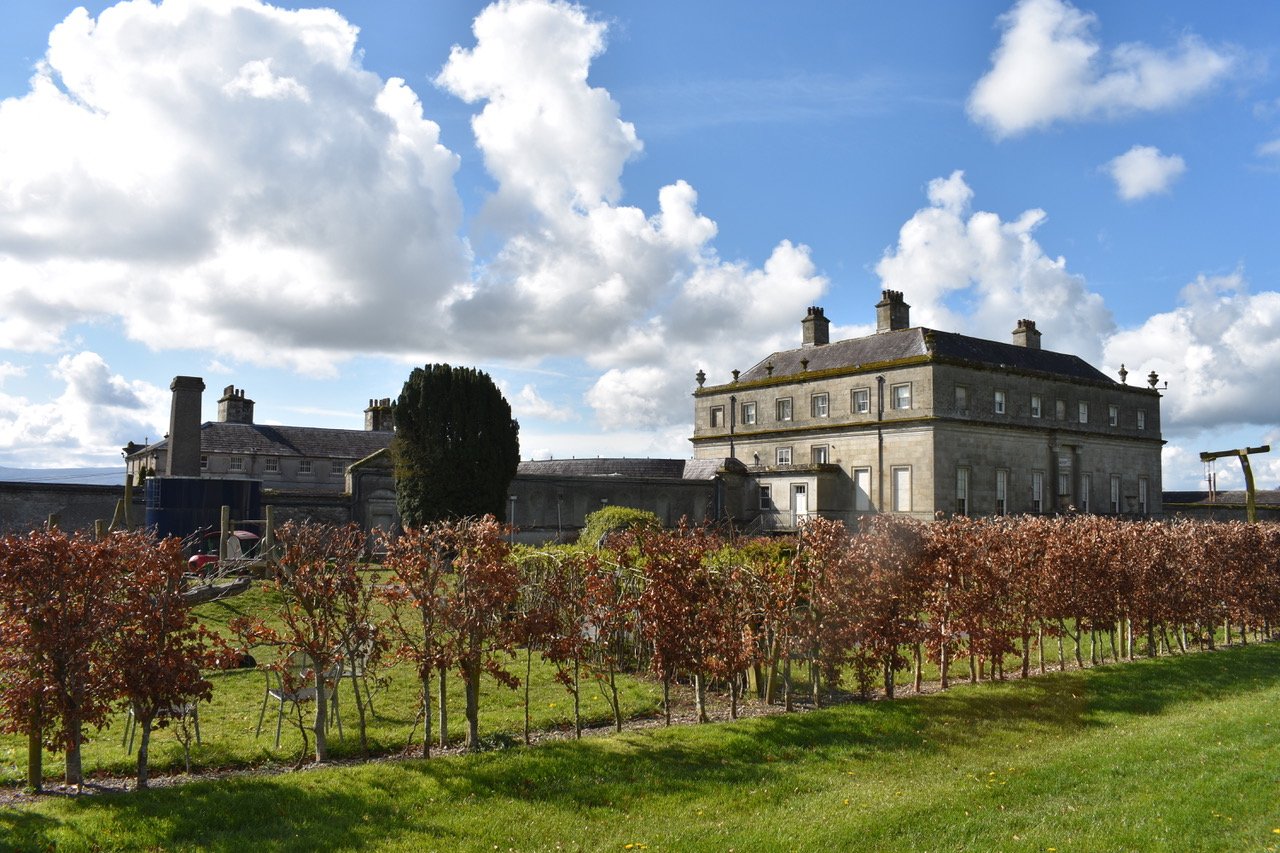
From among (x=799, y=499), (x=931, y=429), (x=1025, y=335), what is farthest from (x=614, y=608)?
(x=1025, y=335)

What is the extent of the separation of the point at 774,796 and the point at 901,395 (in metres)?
34.5

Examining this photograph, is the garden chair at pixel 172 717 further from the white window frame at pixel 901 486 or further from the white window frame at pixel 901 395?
the white window frame at pixel 901 395

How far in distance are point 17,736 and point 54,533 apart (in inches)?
161

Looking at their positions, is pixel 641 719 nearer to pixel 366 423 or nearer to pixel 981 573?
pixel 981 573

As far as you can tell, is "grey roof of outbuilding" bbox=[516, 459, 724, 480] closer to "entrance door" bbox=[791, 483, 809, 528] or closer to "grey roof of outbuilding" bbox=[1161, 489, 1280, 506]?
"entrance door" bbox=[791, 483, 809, 528]

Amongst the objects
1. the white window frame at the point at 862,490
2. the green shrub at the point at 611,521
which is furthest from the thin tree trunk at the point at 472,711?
the white window frame at the point at 862,490

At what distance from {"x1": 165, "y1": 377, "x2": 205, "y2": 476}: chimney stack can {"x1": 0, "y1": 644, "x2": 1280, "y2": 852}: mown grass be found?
110 feet

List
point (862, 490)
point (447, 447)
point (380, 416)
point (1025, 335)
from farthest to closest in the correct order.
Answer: point (380, 416) < point (1025, 335) < point (862, 490) < point (447, 447)

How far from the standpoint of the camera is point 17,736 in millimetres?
11195

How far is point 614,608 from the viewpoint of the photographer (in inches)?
515

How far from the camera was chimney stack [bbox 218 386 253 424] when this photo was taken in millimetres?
54375

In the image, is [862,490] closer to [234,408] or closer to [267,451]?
[267,451]

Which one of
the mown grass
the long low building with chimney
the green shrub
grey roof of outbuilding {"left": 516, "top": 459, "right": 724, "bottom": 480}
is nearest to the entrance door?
grey roof of outbuilding {"left": 516, "top": 459, "right": 724, "bottom": 480}

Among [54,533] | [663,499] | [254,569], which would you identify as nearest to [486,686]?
[54,533]
